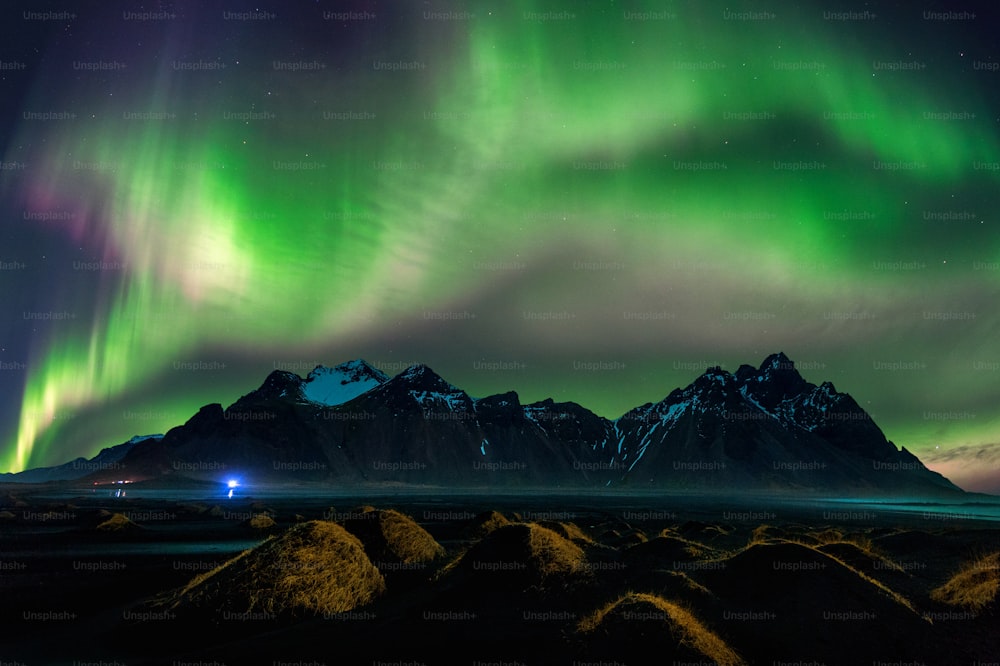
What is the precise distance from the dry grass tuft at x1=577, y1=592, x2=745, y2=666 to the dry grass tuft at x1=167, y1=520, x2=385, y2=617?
34.1 ft

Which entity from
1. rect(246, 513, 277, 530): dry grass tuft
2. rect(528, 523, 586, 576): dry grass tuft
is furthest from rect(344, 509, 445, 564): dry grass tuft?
rect(246, 513, 277, 530): dry grass tuft

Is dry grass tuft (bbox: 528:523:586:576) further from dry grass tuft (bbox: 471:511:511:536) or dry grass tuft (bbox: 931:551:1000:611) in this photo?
dry grass tuft (bbox: 471:511:511:536)

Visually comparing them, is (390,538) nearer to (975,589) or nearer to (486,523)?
(486,523)

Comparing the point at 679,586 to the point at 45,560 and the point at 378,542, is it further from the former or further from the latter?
the point at 45,560

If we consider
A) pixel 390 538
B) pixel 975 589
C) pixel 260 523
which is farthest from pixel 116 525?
pixel 975 589

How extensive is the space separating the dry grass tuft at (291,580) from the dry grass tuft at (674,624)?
1038 centimetres

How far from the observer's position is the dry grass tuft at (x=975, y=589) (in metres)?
20.6

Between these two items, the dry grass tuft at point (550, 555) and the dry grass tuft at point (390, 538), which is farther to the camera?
the dry grass tuft at point (390, 538)

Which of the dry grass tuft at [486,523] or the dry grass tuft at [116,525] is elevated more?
the dry grass tuft at [486,523]

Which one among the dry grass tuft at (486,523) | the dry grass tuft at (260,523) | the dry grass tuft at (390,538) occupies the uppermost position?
the dry grass tuft at (390,538)

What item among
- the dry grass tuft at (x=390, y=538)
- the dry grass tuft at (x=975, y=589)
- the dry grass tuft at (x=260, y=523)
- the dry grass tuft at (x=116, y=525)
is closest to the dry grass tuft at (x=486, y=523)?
the dry grass tuft at (x=390, y=538)

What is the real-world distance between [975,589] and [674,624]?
14.7 metres

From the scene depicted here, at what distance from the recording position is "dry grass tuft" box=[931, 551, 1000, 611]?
2058 centimetres

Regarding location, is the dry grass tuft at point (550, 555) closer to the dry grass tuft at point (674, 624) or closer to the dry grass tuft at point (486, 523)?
the dry grass tuft at point (674, 624)
